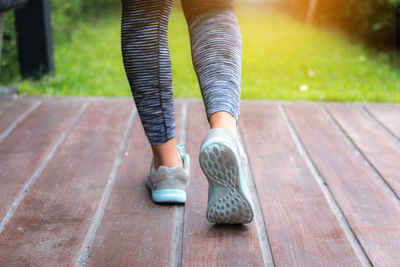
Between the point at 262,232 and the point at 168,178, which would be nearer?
the point at 262,232

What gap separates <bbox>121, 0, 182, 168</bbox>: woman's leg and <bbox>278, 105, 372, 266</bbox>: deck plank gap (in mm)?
481

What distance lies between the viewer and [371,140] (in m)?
1.81

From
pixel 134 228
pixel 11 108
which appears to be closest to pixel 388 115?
pixel 134 228

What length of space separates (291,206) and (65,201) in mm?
616

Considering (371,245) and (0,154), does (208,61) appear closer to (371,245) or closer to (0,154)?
(371,245)

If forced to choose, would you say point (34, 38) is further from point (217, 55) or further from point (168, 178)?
point (217, 55)

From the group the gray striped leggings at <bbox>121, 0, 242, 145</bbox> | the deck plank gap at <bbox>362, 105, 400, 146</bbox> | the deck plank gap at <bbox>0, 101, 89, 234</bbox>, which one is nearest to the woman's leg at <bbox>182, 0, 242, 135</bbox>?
the gray striped leggings at <bbox>121, 0, 242, 145</bbox>

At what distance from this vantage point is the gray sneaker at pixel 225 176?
3.26 ft

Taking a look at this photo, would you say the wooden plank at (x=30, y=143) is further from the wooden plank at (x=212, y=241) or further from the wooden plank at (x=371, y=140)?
the wooden plank at (x=371, y=140)

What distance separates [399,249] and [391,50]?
277cm

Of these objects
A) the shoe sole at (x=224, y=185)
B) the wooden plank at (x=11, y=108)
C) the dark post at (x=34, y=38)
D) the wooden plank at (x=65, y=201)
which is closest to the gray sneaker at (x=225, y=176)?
the shoe sole at (x=224, y=185)

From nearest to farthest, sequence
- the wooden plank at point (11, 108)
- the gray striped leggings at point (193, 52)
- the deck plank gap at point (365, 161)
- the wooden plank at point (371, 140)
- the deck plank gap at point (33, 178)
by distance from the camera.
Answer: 1. the gray striped leggings at point (193, 52)
2. the deck plank gap at point (33, 178)
3. the deck plank gap at point (365, 161)
4. the wooden plank at point (371, 140)
5. the wooden plank at point (11, 108)

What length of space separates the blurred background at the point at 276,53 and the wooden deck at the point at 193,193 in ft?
1.46

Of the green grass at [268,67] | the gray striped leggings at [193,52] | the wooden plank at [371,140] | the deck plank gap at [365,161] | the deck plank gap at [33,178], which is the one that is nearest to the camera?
the gray striped leggings at [193,52]
